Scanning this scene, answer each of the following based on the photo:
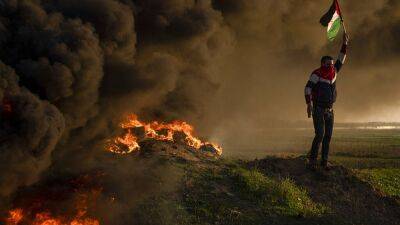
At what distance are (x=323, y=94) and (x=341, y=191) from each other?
10.6 feet

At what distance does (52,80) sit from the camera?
1216 cm

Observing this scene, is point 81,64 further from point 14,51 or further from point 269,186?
point 269,186

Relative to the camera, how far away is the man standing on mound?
15891 millimetres

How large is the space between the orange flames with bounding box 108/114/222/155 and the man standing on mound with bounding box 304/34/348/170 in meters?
5.86

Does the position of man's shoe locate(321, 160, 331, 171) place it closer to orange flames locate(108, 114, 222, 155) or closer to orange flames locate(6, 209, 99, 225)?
orange flames locate(108, 114, 222, 155)

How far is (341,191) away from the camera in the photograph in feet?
52.5

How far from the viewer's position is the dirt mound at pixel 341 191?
48.4ft

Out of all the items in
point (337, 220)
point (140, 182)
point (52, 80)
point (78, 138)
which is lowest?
point (337, 220)

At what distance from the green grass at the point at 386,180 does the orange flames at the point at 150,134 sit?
6.38 meters

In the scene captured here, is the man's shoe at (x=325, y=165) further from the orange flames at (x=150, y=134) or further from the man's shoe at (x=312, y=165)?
the orange flames at (x=150, y=134)

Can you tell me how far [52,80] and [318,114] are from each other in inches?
340

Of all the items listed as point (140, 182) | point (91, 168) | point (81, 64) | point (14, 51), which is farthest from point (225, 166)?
point (14, 51)

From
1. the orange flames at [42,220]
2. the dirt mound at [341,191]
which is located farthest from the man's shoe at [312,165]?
the orange flames at [42,220]

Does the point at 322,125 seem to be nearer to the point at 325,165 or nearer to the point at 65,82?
the point at 325,165
